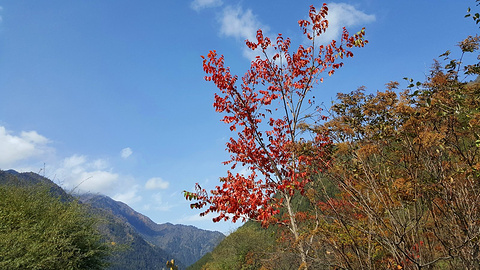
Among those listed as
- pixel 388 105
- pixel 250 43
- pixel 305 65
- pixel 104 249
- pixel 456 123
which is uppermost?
pixel 250 43

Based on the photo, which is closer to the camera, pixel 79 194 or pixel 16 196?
pixel 16 196

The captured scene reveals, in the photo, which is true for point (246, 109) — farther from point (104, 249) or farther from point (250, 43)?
point (104, 249)

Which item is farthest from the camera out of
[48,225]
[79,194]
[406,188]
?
[79,194]

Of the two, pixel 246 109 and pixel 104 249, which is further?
pixel 104 249

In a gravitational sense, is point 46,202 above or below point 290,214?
above

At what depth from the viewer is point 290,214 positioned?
677 cm

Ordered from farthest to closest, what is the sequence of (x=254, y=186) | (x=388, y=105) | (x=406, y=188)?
(x=254, y=186), (x=388, y=105), (x=406, y=188)

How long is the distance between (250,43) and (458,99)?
187 inches

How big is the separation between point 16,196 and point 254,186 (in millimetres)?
9170

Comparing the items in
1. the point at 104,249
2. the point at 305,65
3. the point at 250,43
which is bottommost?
the point at 104,249

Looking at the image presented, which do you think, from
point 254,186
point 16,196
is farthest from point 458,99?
point 16,196

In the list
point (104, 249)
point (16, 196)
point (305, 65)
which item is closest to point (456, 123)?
point (305, 65)

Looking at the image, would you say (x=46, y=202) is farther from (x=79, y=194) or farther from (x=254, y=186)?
(x=254, y=186)

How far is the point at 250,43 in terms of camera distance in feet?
24.4
